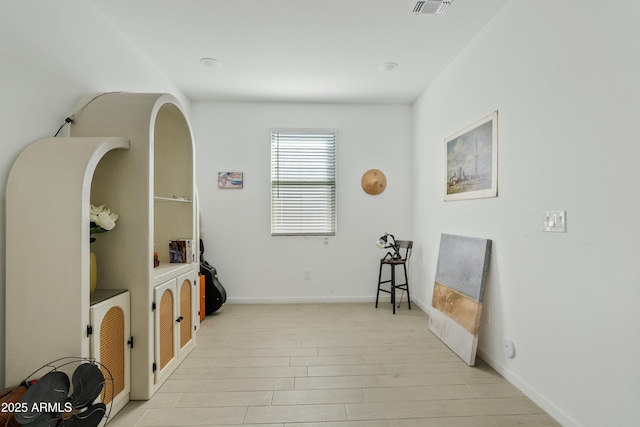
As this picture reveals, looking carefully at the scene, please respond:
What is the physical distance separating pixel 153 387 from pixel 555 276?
264 cm

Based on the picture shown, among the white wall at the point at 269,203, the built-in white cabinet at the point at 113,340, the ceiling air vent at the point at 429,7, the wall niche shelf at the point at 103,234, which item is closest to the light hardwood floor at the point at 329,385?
the built-in white cabinet at the point at 113,340

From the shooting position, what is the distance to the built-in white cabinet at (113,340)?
165 centimetres

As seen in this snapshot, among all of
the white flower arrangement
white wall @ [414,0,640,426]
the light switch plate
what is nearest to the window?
white wall @ [414,0,640,426]

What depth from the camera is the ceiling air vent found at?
7.19 ft

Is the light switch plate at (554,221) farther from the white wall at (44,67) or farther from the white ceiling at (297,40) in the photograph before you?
the white wall at (44,67)

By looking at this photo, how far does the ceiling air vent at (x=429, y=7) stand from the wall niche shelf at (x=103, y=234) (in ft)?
6.38

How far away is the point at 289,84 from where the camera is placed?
3586 mm

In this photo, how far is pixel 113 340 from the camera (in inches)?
71.3

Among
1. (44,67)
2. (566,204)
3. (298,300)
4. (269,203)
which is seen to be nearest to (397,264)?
(298,300)

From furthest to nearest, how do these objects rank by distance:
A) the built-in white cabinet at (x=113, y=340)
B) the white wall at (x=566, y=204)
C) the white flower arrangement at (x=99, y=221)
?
the white flower arrangement at (x=99, y=221), the built-in white cabinet at (x=113, y=340), the white wall at (x=566, y=204)

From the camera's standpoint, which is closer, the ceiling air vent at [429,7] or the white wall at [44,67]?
the white wall at [44,67]

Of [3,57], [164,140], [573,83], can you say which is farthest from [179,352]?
[573,83]

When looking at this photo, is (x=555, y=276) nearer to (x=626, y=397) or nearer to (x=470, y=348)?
(x=626, y=397)

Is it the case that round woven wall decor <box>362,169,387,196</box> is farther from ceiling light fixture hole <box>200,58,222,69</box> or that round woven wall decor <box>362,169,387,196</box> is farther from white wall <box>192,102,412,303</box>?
ceiling light fixture hole <box>200,58,222,69</box>
